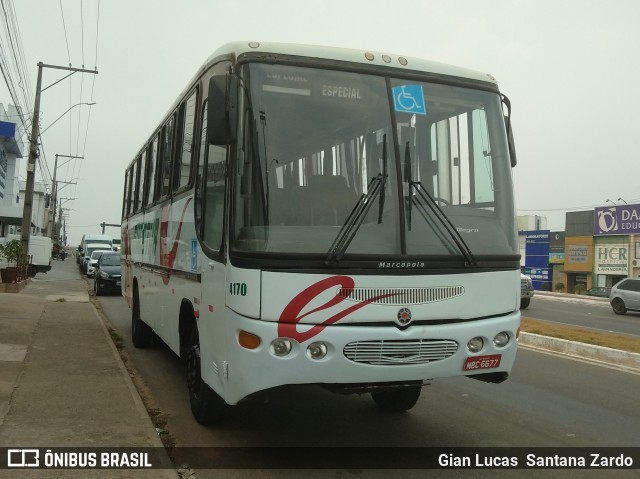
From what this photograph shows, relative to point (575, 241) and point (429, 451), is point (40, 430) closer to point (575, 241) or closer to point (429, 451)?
point (429, 451)

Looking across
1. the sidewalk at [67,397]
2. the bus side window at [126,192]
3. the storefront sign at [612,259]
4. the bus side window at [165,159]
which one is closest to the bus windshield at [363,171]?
the sidewalk at [67,397]

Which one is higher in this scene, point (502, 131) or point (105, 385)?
point (502, 131)

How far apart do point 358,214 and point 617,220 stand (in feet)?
166

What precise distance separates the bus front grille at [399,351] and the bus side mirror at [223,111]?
1.73 m

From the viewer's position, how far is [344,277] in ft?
14.1

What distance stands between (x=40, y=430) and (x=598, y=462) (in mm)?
4558

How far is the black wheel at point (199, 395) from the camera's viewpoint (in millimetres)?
5355

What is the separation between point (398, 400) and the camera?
6.29m

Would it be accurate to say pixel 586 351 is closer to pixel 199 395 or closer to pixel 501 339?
pixel 501 339

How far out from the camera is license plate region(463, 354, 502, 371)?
4.69 m

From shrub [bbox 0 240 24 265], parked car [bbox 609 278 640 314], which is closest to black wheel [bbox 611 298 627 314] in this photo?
parked car [bbox 609 278 640 314]

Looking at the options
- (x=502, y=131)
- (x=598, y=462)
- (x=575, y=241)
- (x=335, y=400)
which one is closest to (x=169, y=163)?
(x=335, y=400)

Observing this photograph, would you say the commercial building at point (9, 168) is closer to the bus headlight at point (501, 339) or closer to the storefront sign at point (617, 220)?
the storefront sign at point (617, 220)

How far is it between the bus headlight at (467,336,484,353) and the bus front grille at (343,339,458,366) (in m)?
0.18
